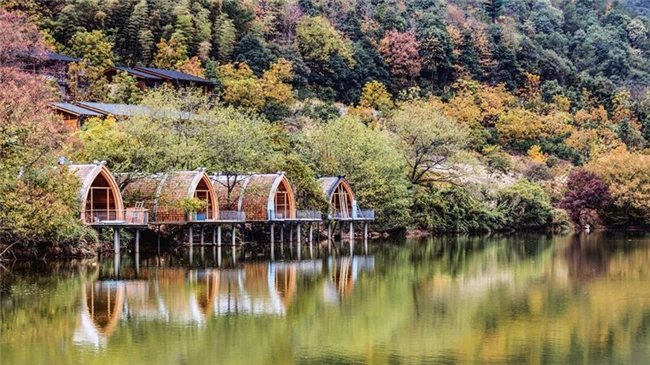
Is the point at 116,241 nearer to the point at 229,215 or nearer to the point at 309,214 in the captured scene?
the point at 229,215

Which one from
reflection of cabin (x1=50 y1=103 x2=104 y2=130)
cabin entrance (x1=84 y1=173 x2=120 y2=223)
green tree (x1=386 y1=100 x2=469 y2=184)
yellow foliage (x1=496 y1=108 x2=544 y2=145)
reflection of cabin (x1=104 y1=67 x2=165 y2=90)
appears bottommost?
cabin entrance (x1=84 y1=173 x2=120 y2=223)

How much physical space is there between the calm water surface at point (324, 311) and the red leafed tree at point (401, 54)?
60824 millimetres

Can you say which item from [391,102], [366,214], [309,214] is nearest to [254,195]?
[309,214]

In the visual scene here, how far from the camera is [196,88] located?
252 ft

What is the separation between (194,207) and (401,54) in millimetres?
59594

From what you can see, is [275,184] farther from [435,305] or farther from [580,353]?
[580,353]

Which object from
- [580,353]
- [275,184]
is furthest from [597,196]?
[580,353]

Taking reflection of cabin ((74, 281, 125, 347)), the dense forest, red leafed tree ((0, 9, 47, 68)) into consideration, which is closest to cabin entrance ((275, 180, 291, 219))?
the dense forest

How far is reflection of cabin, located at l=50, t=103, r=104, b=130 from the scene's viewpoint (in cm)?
6188

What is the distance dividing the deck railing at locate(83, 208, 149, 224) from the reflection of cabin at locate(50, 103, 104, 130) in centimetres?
1874

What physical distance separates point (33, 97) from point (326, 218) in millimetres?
16663

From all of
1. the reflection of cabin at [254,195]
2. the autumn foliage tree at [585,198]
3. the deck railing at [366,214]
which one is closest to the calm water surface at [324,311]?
the reflection of cabin at [254,195]

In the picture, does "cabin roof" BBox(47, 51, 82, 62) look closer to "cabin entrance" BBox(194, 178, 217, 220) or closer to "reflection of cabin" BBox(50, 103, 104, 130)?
"reflection of cabin" BBox(50, 103, 104, 130)

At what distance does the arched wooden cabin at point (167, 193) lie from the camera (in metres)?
47.1
